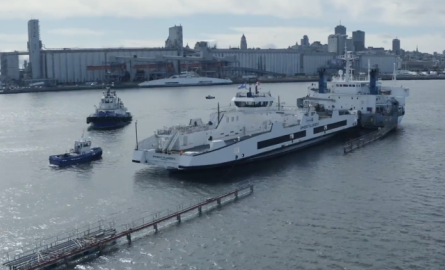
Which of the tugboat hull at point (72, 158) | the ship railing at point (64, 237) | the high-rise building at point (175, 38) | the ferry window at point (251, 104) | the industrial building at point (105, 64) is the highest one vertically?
the high-rise building at point (175, 38)

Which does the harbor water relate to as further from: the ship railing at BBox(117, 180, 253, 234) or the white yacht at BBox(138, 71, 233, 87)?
the white yacht at BBox(138, 71, 233, 87)

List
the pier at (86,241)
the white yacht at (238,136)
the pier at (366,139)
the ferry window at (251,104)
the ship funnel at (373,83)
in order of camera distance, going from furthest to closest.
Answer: the ship funnel at (373,83) → the pier at (366,139) → the ferry window at (251,104) → the white yacht at (238,136) → the pier at (86,241)

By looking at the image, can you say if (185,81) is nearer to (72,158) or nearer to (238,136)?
(238,136)

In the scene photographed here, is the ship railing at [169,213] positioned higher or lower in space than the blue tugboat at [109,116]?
lower

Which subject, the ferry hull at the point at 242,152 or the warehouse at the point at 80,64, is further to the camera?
the warehouse at the point at 80,64

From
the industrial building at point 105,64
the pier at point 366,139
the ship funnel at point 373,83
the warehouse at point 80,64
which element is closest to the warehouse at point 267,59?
the industrial building at point 105,64

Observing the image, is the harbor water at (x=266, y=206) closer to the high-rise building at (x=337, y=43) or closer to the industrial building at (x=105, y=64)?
the industrial building at (x=105, y=64)

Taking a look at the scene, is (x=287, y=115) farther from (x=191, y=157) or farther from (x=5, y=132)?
(x=5, y=132)

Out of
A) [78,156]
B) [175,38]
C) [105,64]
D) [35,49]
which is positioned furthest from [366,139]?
[175,38]
